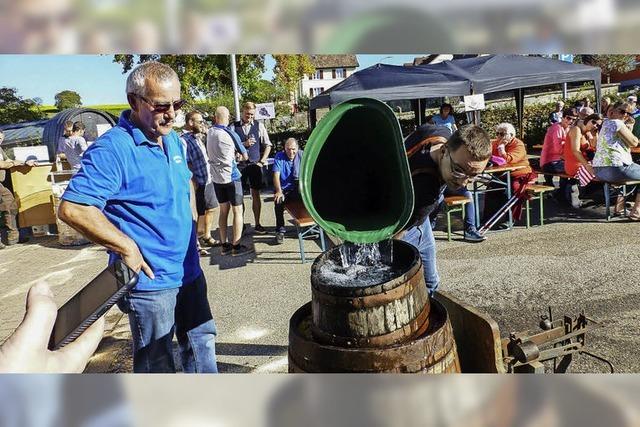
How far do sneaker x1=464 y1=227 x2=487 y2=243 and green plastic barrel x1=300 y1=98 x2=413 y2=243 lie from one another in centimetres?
427

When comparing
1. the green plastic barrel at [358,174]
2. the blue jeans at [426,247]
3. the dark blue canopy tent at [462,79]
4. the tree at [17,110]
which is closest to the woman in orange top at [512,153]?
the dark blue canopy tent at [462,79]

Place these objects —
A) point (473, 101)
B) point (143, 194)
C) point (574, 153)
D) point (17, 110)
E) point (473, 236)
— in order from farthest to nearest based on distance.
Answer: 1. point (17, 110)
2. point (473, 101)
3. point (574, 153)
4. point (473, 236)
5. point (143, 194)

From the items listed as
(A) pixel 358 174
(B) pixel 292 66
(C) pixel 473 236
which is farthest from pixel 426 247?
(B) pixel 292 66

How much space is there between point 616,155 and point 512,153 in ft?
3.98

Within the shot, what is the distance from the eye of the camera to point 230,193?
19.4 feet

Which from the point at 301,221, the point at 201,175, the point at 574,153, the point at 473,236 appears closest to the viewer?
the point at 301,221

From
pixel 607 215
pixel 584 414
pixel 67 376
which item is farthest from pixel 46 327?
pixel 607 215

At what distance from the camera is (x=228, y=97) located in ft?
67.7

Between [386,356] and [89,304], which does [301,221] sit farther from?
[89,304]

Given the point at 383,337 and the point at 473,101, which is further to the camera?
the point at 473,101

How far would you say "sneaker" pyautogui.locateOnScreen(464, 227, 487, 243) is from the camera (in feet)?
19.2

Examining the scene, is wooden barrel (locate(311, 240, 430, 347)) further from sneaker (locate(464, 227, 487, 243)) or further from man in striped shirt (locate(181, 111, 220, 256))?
sneaker (locate(464, 227, 487, 243))

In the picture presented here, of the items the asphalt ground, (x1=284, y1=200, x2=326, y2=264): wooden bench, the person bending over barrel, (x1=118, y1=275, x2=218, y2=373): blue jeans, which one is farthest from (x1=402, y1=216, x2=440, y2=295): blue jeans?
(x1=284, y1=200, x2=326, y2=264): wooden bench
